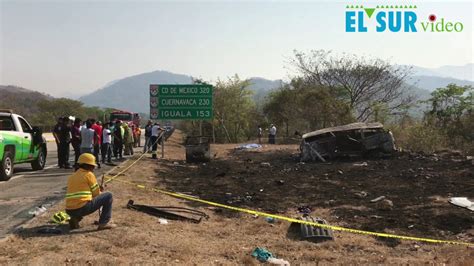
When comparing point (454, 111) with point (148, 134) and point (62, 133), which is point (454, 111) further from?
point (62, 133)

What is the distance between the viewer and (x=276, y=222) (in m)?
8.38

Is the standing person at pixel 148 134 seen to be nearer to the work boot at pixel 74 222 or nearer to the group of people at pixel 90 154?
the group of people at pixel 90 154

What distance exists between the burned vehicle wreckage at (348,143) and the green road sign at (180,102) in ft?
15.8

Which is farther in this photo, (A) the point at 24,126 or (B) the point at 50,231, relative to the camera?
(A) the point at 24,126

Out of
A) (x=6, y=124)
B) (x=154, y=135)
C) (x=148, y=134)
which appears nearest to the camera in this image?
(x=6, y=124)

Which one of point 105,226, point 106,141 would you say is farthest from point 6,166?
point 105,226

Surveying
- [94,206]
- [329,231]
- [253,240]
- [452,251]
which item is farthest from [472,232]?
[94,206]

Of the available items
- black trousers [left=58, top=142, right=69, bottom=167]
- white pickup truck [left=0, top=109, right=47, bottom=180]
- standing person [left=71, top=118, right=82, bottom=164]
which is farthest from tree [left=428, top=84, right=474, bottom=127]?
white pickup truck [left=0, top=109, right=47, bottom=180]

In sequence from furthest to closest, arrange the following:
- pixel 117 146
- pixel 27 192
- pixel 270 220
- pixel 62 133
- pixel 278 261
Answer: pixel 117 146, pixel 62 133, pixel 27 192, pixel 270 220, pixel 278 261

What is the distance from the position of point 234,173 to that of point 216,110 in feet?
102

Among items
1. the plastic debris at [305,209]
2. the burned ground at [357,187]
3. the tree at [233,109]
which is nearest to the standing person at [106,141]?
the burned ground at [357,187]

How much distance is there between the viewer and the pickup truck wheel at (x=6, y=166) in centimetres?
1186

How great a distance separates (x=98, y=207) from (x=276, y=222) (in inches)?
134

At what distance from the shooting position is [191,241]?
656 cm
